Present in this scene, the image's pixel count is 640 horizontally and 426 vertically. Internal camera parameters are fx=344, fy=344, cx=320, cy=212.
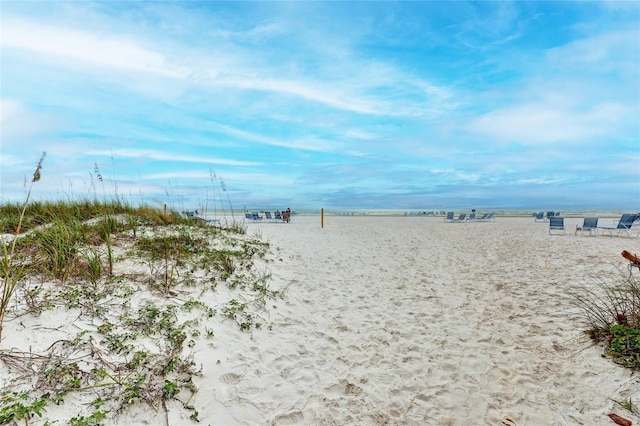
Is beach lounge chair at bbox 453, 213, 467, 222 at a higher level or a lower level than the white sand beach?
higher

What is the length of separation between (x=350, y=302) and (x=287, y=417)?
366 cm

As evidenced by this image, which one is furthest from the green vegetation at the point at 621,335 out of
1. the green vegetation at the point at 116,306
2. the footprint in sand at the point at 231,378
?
the green vegetation at the point at 116,306

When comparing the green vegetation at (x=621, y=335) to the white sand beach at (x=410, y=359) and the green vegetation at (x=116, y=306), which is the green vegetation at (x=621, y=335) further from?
the green vegetation at (x=116, y=306)

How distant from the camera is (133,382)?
3.63 metres

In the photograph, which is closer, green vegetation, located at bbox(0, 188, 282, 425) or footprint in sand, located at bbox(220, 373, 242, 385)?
green vegetation, located at bbox(0, 188, 282, 425)

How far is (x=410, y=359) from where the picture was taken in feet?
16.0

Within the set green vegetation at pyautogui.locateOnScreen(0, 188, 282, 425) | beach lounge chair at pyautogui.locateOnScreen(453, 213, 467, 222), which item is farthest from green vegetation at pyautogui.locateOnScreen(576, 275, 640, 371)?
beach lounge chair at pyautogui.locateOnScreen(453, 213, 467, 222)

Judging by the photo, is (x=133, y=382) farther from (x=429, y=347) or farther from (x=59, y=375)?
(x=429, y=347)

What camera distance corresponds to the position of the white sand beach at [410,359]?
12.2 ft

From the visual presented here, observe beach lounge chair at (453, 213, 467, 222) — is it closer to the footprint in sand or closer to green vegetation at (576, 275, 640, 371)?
green vegetation at (576, 275, 640, 371)

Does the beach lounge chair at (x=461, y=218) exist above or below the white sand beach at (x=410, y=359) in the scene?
above

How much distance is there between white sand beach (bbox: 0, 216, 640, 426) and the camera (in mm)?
3725

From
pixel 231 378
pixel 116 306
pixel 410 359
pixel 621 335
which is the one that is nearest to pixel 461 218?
pixel 621 335

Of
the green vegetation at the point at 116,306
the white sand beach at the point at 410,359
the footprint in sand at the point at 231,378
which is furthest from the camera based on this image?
the footprint in sand at the point at 231,378
